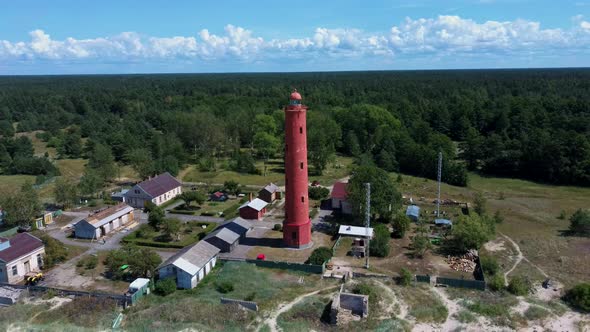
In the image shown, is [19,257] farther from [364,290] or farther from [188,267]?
[364,290]

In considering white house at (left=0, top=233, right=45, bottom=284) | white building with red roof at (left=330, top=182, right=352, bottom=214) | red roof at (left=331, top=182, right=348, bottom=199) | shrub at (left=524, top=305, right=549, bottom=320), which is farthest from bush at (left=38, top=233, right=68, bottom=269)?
shrub at (left=524, top=305, right=549, bottom=320)

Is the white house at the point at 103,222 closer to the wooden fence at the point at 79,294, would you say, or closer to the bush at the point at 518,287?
the wooden fence at the point at 79,294

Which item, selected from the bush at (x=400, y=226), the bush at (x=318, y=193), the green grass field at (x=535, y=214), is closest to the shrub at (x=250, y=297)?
the bush at (x=400, y=226)

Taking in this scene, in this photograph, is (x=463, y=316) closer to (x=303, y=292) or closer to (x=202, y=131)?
(x=303, y=292)

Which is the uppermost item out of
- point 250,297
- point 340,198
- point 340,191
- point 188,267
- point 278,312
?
point 340,191

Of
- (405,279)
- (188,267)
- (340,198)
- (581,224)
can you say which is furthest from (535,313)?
(340,198)

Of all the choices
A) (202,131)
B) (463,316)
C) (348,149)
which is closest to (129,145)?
(202,131)

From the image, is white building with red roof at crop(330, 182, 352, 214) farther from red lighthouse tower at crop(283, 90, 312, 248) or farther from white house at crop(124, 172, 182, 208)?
white house at crop(124, 172, 182, 208)
